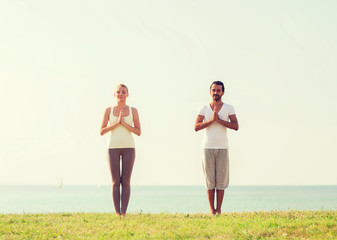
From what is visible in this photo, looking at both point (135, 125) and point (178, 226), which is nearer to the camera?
point (178, 226)

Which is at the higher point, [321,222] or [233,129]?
[233,129]

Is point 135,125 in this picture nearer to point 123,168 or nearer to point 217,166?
point 123,168

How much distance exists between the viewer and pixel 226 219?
10656 millimetres

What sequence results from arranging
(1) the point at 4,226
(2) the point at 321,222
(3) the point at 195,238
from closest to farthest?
(3) the point at 195,238
(2) the point at 321,222
(1) the point at 4,226

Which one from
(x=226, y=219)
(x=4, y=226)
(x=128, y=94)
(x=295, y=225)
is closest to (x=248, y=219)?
(x=226, y=219)

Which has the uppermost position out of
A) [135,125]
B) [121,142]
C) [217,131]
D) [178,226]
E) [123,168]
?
[135,125]

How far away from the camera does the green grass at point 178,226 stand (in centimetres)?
948

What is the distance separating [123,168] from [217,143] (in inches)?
89.3

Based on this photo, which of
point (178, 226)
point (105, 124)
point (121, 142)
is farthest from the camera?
point (105, 124)

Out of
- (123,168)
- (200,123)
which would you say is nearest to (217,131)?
(200,123)

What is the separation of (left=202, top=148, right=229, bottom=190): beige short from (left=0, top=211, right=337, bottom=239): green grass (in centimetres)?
79

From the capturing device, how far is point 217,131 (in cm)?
1122

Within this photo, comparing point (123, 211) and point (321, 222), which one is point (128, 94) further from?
point (321, 222)

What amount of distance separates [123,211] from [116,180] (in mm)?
817
